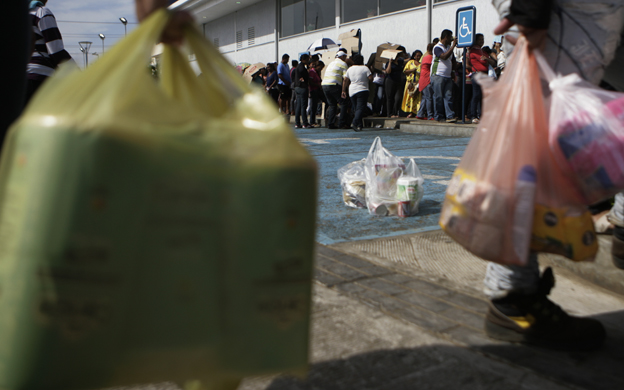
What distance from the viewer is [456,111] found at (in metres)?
12.6

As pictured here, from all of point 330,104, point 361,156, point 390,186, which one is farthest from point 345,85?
point 390,186

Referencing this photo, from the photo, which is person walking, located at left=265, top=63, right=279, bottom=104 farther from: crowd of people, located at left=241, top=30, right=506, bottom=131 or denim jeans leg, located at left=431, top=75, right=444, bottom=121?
denim jeans leg, located at left=431, top=75, right=444, bottom=121

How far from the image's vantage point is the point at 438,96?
37.6ft

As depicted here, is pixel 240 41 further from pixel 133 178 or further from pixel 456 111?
pixel 133 178

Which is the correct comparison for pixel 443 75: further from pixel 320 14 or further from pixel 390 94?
pixel 320 14

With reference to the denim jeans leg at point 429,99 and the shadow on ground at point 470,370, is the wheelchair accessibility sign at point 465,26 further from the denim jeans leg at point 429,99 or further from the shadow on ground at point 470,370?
the shadow on ground at point 470,370

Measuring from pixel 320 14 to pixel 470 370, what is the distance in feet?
67.2

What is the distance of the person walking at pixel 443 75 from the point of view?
10.9 meters

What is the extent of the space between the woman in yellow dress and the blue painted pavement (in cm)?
262

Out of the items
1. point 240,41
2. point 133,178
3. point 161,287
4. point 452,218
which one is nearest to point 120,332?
point 161,287

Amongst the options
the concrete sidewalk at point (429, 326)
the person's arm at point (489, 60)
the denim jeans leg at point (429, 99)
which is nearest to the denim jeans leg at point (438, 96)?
the denim jeans leg at point (429, 99)

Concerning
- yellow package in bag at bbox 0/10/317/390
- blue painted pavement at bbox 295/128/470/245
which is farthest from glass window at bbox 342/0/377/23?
yellow package in bag at bbox 0/10/317/390

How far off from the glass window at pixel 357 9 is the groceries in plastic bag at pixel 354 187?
1483 centimetres

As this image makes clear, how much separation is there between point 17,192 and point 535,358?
5.27 ft
